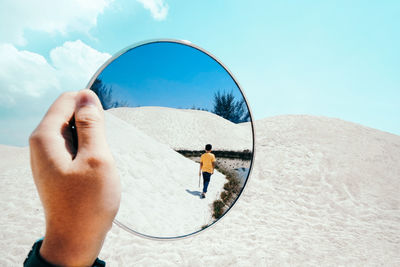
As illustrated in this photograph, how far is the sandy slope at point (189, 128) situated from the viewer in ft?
6.87

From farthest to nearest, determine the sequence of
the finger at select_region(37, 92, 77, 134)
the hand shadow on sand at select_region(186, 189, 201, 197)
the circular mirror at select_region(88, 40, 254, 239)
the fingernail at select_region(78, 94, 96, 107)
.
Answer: the hand shadow on sand at select_region(186, 189, 201, 197), the circular mirror at select_region(88, 40, 254, 239), the fingernail at select_region(78, 94, 96, 107), the finger at select_region(37, 92, 77, 134)

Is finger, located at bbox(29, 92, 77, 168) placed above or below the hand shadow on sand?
above

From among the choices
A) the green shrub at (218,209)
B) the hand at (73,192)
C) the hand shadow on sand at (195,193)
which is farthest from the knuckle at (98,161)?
the green shrub at (218,209)

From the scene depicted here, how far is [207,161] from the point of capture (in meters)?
2.04

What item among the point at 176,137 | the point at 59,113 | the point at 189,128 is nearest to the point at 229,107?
the point at 189,128

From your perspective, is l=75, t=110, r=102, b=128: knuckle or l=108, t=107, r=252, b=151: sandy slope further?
l=108, t=107, r=252, b=151: sandy slope

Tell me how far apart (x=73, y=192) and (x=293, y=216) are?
762 centimetres

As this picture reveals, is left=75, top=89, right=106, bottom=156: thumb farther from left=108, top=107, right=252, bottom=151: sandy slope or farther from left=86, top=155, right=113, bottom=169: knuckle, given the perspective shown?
left=108, top=107, right=252, bottom=151: sandy slope

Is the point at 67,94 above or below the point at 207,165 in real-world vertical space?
above

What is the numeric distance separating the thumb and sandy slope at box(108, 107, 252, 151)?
1107mm

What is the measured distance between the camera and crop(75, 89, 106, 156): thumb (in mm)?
758

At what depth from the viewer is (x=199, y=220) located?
2191 mm

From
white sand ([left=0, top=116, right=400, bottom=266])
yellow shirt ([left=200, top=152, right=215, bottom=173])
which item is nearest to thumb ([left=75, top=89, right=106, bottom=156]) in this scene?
yellow shirt ([left=200, top=152, right=215, bottom=173])

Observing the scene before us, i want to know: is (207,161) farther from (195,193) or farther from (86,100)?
(86,100)
